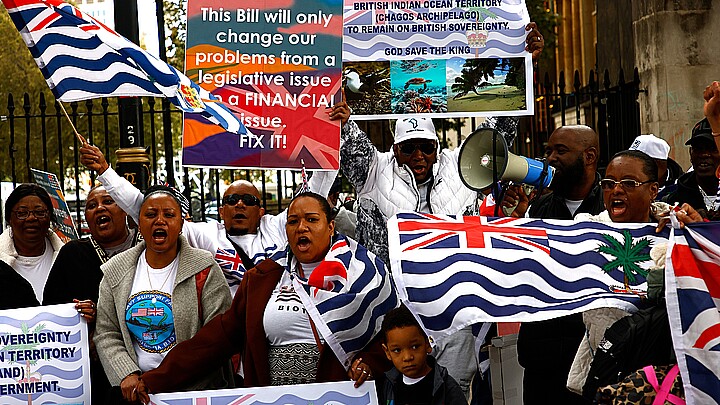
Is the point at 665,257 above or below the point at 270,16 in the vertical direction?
below

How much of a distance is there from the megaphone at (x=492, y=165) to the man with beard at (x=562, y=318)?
0.13 metres

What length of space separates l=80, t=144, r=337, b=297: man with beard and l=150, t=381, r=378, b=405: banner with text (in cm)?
124

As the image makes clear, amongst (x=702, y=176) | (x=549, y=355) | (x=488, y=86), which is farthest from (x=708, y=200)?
(x=488, y=86)

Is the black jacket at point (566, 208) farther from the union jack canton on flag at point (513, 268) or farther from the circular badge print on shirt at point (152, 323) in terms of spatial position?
the circular badge print on shirt at point (152, 323)

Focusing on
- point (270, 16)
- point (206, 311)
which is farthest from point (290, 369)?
point (270, 16)

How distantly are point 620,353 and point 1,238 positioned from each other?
Result: 426 cm

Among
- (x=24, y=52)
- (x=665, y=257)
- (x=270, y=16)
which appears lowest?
(x=665, y=257)

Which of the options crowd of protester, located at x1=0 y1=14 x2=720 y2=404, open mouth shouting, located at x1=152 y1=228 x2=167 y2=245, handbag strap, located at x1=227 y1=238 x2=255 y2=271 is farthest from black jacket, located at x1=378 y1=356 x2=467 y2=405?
handbag strap, located at x1=227 y1=238 x2=255 y2=271

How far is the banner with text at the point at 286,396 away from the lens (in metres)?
5.93

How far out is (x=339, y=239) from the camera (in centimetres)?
627

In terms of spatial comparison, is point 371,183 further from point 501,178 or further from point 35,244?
point 35,244

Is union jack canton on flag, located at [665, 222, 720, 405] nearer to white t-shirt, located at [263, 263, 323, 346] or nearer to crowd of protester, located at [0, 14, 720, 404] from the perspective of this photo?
crowd of protester, located at [0, 14, 720, 404]

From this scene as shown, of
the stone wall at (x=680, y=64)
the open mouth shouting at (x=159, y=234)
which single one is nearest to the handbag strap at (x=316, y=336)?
the open mouth shouting at (x=159, y=234)

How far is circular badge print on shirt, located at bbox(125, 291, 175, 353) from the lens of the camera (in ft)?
20.9
